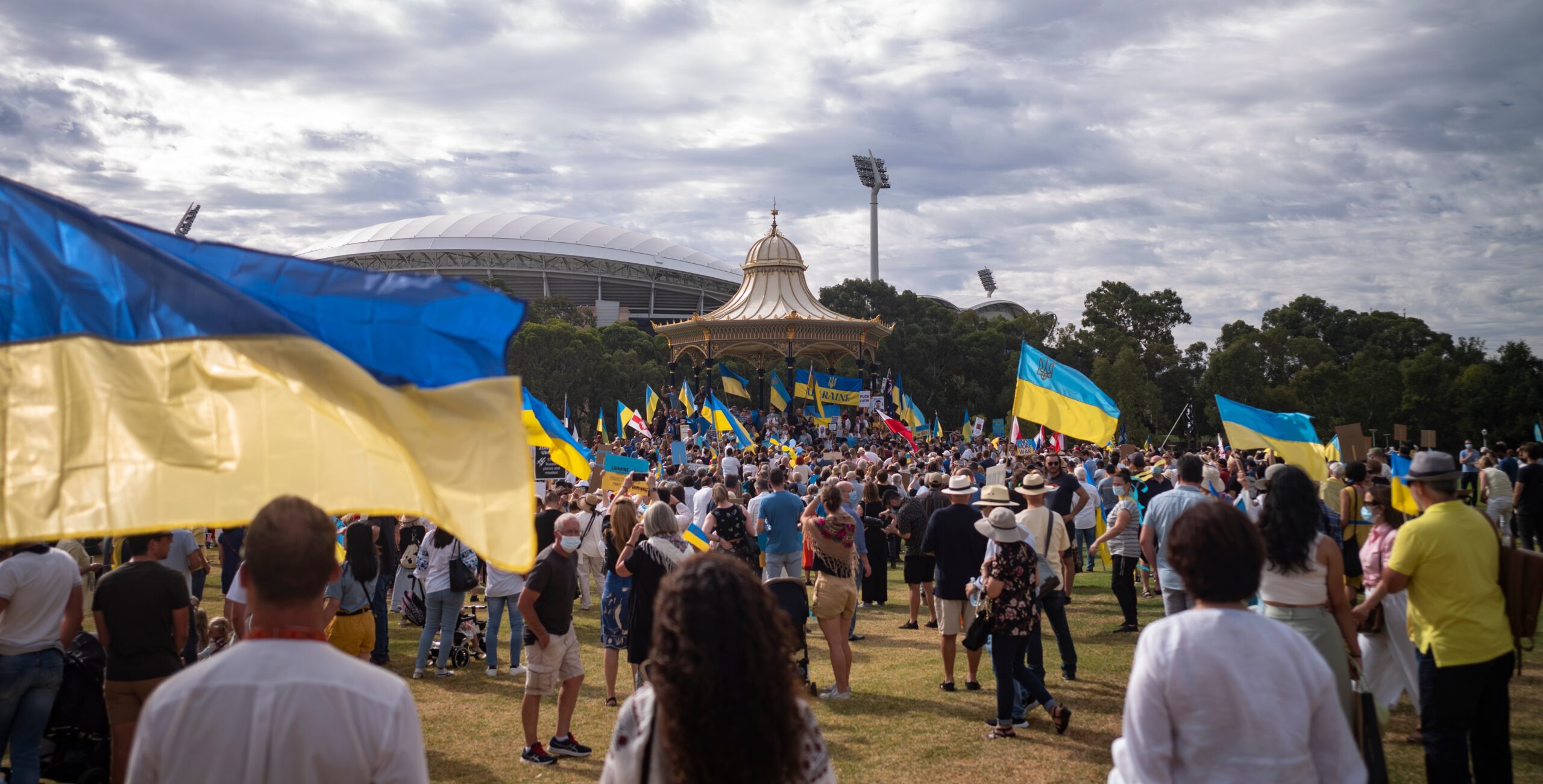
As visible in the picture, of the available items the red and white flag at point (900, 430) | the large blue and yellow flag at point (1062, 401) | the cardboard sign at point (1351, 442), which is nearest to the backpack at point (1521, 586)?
the cardboard sign at point (1351, 442)

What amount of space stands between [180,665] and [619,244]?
327ft

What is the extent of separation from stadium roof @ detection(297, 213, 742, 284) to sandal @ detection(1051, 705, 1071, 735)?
302 ft

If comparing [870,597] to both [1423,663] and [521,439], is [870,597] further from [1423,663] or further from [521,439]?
[521,439]

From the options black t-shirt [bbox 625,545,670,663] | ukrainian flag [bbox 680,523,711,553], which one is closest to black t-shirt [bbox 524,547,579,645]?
black t-shirt [bbox 625,545,670,663]

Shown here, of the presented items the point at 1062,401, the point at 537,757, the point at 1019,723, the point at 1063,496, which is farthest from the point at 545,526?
the point at 1062,401

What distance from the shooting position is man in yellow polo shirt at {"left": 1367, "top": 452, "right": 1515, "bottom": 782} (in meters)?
4.74

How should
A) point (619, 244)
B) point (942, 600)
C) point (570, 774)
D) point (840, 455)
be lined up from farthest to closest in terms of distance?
1. point (619, 244)
2. point (840, 455)
3. point (942, 600)
4. point (570, 774)

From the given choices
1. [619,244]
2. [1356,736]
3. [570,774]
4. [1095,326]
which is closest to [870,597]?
[570,774]

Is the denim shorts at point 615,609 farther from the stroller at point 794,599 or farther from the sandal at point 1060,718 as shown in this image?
the sandal at point 1060,718

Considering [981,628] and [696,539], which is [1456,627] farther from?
[696,539]

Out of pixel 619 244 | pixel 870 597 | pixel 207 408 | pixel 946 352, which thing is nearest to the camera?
pixel 207 408

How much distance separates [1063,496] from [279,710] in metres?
9.59

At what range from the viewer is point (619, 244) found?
103m

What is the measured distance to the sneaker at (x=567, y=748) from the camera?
6832 millimetres
